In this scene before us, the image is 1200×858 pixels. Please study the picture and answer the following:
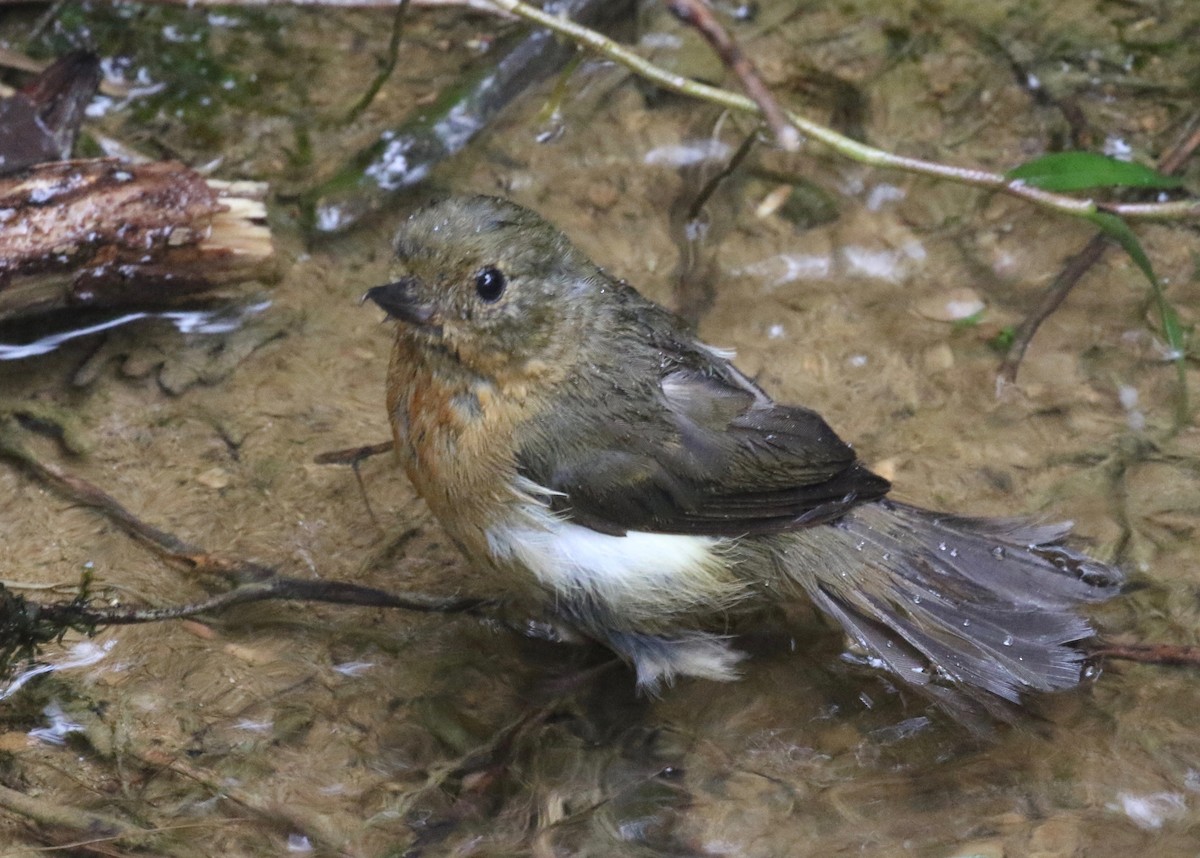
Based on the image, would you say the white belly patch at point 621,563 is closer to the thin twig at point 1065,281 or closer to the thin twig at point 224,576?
the thin twig at point 224,576

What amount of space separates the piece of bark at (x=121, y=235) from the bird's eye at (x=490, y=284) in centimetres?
136

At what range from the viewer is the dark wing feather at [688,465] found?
10.8 feet

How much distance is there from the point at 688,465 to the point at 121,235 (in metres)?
1.99

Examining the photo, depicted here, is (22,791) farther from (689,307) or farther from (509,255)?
(689,307)

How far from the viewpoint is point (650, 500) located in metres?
3.31

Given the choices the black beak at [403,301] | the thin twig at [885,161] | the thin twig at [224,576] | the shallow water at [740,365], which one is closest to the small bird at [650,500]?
the black beak at [403,301]

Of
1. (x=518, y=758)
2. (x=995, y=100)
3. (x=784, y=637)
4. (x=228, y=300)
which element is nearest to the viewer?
(x=518, y=758)

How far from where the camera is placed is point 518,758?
3.14 m

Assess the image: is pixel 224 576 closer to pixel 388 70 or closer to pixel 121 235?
pixel 121 235

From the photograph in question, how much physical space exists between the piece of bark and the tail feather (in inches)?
83.8

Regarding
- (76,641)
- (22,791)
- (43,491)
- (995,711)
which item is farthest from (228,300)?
(995,711)

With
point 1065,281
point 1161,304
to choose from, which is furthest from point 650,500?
point 1065,281

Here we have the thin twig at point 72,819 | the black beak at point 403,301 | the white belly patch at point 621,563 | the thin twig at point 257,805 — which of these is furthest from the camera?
the white belly patch at point 621,563

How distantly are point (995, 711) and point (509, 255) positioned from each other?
65.1 inches
